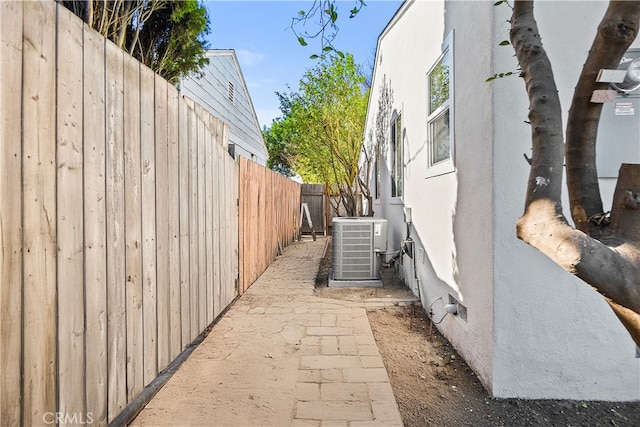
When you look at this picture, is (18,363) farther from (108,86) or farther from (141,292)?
(108,86)

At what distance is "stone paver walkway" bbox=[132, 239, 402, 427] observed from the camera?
2174 millimetres

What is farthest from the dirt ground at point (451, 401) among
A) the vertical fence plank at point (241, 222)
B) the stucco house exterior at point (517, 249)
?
the vertical fence plank at point (241, 222)

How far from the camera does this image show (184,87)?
7699 mm

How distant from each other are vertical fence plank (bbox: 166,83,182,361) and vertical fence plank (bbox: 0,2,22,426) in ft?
4.17

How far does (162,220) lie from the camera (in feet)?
8.09

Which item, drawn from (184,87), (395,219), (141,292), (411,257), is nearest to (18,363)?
(141,292)

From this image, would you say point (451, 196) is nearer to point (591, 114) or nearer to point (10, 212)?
point (591, 114)

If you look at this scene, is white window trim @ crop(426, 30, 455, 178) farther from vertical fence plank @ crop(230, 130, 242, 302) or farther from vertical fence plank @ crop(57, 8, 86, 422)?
vertical fence plank @ crop(57, 8, 86, 422)

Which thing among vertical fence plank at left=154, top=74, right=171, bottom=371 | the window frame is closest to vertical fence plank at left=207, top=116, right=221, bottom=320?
vertical fence plank at left=154, top=74, right=171, bottom=371

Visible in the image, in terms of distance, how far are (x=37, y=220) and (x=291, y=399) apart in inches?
70.8

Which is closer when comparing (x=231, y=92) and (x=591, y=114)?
(x=591, y=114)

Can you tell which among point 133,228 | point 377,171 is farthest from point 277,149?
point 133,228

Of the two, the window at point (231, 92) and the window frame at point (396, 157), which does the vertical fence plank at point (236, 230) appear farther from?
the window at point (231, 92)

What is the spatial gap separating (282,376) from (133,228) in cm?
151
